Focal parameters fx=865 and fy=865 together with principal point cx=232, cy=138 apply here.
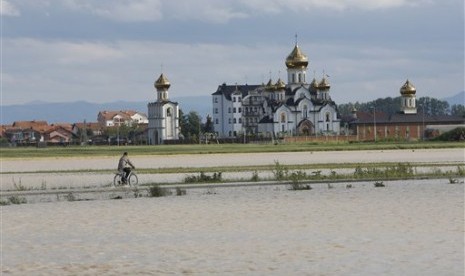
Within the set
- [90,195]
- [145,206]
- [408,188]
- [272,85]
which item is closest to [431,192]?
[408,188]

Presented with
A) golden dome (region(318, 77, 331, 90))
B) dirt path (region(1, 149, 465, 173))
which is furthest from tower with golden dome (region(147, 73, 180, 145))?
dirt path (region(1, 149, 465, 173))

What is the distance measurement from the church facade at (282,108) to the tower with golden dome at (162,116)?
305 inches

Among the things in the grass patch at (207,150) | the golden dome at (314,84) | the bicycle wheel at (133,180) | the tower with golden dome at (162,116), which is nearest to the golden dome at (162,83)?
the tower with golden dome at (162,116)

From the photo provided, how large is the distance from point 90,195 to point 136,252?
41.8 feet

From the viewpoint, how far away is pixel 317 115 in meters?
131

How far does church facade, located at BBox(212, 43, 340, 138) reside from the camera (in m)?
130

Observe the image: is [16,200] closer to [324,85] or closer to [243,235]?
[243,235]

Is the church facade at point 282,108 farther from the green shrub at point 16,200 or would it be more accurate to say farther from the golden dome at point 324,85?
the green shrub at point 16,200

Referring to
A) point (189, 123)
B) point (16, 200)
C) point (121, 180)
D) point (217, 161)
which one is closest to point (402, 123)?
point (189, 123)

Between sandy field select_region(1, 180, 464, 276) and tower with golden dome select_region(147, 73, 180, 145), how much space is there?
118 m

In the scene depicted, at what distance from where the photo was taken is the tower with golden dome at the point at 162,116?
142125mm

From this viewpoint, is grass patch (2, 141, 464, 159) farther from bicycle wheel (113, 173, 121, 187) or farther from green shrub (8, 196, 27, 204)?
green shrub (8, 196, 27, 204)

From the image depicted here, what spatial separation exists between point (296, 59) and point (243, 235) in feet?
390

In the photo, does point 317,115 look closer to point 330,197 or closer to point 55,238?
point 330,197
